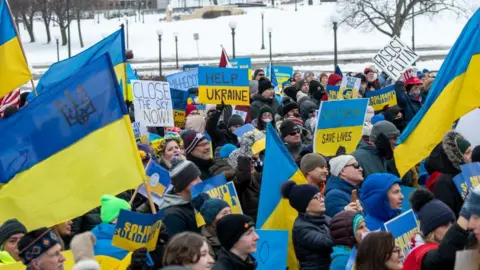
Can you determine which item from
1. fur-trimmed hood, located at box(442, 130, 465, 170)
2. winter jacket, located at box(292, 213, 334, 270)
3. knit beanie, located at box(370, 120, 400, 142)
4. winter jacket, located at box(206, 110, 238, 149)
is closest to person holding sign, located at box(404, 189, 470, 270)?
winter jacket, located at box(292, 213, 334, 270)

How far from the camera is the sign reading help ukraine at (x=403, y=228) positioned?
19.9 feet

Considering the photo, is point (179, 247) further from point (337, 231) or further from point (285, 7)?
point (285, 7)

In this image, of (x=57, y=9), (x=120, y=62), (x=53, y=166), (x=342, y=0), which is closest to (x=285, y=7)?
(x=342, y=0)

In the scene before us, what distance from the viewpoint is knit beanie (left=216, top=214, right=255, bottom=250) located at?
18.7 ft

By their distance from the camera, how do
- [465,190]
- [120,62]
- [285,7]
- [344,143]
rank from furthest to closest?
[285,7] → [120,62] → [344,143] → [465,190]

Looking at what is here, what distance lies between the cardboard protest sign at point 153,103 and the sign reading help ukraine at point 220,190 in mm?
3837

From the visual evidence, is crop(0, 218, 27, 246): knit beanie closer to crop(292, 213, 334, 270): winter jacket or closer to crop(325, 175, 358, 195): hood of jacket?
crop(292, 213, 334, 270): winter jacket

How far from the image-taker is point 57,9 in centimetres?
6138

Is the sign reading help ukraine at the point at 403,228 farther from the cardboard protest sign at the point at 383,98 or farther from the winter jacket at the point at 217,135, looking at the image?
the cardboard protest sign at the point at 383,98

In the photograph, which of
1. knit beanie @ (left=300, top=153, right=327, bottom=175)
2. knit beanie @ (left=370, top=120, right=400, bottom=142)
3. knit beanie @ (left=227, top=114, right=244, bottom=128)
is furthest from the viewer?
knit beanie @ (left=227, top=114, right=244, bottom=128)

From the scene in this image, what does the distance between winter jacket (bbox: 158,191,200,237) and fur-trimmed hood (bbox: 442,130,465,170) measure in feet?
7.00

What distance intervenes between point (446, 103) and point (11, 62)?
4035 millimetres

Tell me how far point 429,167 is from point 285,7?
222ft

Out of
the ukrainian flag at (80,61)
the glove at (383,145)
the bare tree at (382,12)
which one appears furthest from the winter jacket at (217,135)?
the bare tree at (382,12)
